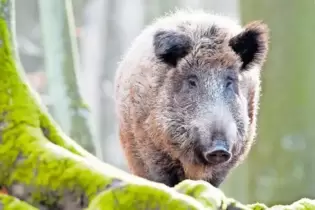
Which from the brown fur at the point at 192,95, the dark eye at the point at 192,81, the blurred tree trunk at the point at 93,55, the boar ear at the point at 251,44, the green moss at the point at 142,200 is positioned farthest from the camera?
the blurred tree trunk at the point at 93,55

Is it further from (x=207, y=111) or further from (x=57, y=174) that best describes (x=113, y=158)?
(x=57, y=174)

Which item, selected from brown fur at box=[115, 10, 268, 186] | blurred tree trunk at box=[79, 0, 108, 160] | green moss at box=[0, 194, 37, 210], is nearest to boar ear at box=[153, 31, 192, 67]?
brown fur at box=[115, 10, 268, 186]

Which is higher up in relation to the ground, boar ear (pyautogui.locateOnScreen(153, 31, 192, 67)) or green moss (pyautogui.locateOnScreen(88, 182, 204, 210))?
green moss (pyautogui.locateOnScreen(88, 182, 204, 210))

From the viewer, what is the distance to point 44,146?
3.50m

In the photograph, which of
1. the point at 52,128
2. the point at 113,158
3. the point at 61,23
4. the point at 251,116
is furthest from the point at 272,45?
the point at 113,158

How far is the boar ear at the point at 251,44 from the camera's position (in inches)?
257

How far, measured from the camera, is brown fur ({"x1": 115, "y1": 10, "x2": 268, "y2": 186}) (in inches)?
244

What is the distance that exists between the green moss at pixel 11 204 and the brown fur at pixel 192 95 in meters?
2.86

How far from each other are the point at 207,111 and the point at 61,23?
171 cm

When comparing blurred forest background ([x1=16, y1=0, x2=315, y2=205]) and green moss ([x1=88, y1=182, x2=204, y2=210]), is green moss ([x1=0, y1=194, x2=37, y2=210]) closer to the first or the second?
green moss ([x1=88, y1=182, x2=204, y2=210])

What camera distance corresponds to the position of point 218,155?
588 centimetres

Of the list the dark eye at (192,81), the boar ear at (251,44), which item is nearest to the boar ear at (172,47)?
the dark eye at (192,81)

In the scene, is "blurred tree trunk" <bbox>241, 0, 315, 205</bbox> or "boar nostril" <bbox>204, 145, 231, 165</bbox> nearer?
"boar nostril" <bbox>204, 145, 231, 165</bbox>

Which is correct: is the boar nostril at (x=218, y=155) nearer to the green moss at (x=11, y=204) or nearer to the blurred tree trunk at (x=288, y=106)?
the green moss at (x=11, y=204)
